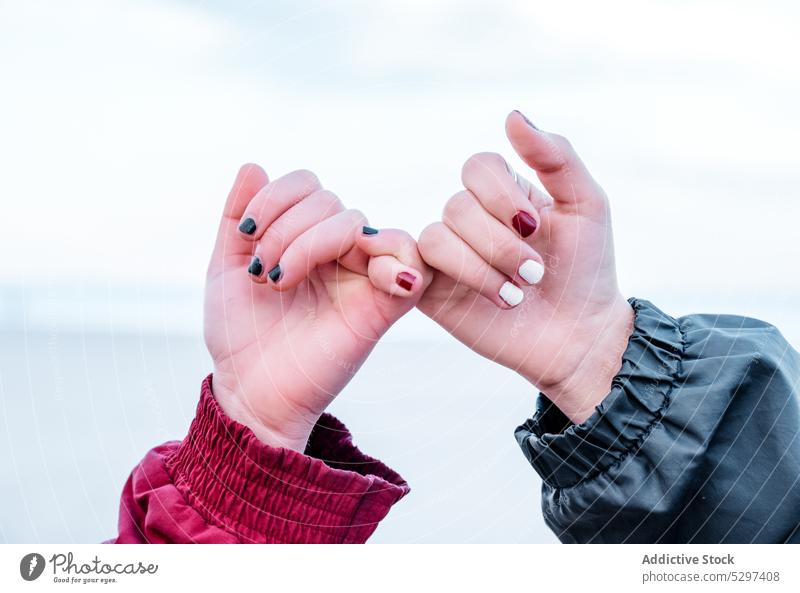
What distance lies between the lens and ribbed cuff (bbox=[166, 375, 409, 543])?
0.67m

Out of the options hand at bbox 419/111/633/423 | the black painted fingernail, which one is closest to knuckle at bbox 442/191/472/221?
hand at bbox 419/111/633/423

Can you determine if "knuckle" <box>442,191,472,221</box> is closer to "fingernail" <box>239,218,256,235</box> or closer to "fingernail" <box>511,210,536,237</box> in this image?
"fingernail" <box>511,210,536,237</box>

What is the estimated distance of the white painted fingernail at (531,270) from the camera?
67cm

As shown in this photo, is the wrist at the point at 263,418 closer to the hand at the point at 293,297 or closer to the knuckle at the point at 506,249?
the hand at the point at 293,297

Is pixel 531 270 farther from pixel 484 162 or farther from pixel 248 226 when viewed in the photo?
pixel 248 226

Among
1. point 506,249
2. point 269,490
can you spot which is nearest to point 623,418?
point 506,249

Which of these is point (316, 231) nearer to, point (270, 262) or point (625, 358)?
point (270, 262)

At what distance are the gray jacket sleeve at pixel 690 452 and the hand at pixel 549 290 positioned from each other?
5 cm

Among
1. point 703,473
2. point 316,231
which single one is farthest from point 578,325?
point 316,231

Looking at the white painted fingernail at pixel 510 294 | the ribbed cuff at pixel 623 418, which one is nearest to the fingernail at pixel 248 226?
the white painted fingernail at pixel 510 294

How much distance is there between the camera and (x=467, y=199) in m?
0.68

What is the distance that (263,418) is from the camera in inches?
28.3

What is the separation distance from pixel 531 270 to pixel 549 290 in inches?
4.1


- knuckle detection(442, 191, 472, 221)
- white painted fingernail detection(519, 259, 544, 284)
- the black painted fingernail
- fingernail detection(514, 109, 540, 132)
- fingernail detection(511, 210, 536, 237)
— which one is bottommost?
the black painted fingernail
